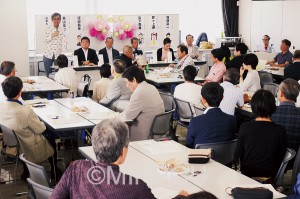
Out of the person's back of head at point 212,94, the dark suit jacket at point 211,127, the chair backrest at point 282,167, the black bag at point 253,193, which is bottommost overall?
the chair backrest at point 282,167

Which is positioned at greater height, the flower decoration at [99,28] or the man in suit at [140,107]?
the flower decoration at [99,28]

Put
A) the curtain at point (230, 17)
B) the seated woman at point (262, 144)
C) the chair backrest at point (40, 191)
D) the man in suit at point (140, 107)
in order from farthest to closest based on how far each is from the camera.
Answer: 1. the curtain at point (230, 17)
2. the man in suit at point (140, 107)
3. the seated woman at point (262, 144)
4. the chair backrest at point (40, 191)

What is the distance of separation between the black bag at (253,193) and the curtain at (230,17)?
12.1m

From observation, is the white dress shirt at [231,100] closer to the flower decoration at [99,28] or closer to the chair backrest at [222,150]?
the chair backrest at [222,150]

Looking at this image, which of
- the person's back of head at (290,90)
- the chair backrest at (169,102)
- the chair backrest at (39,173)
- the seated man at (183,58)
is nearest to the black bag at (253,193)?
the chair backrest at (39,173)

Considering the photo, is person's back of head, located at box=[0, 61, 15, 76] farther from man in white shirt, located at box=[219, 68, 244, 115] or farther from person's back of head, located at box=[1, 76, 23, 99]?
man in white shirt, located at box=[219, 68, 244, 115]

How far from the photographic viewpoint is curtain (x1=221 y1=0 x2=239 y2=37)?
1452cm

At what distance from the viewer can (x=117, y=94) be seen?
6.59 metres

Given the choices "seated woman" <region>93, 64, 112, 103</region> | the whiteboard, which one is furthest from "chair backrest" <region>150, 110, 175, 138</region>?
the whiteboard

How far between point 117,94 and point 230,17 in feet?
28.9

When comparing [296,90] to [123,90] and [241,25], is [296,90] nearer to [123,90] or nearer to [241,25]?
[123,90]

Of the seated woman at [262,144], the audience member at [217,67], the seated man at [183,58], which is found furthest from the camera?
the seated man at [183,58]

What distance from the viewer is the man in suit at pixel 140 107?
18.0 ft

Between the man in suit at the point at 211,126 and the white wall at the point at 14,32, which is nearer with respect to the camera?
the man in suit at the point at 211,126
